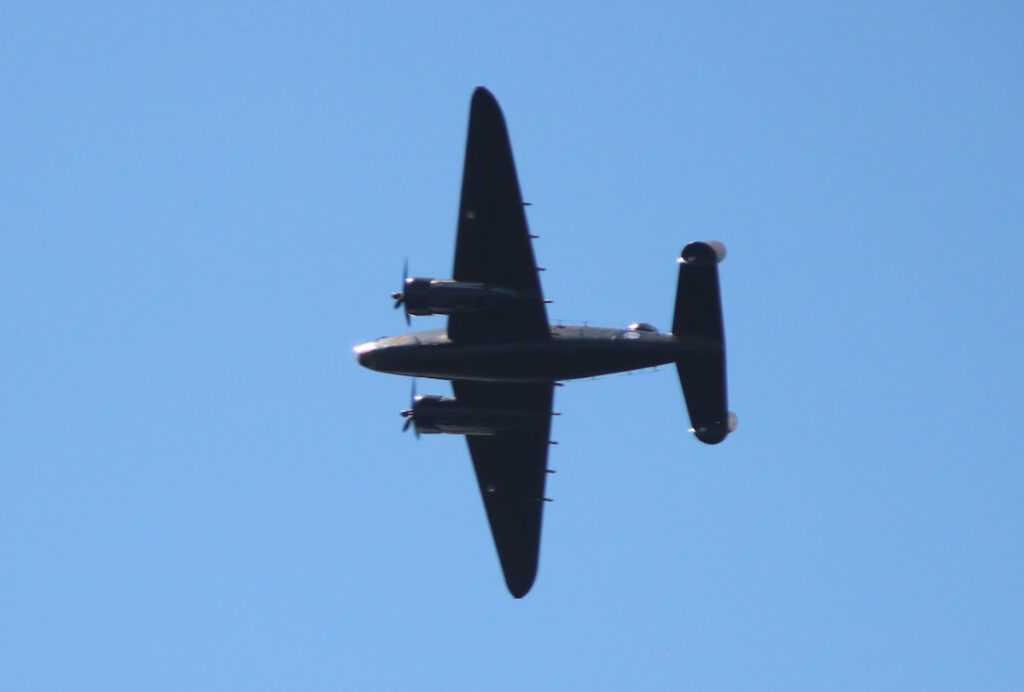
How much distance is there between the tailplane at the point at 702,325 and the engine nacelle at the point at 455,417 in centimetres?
693

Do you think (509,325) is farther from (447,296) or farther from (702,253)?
(702,253)

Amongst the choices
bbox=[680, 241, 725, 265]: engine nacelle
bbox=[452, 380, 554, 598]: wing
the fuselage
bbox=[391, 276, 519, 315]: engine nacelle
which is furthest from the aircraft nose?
bbox=[680, 241, 725, 265]: engine nacelle

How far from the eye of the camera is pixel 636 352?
5375cm

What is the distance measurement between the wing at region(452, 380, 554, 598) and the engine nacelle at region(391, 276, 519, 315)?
456cm

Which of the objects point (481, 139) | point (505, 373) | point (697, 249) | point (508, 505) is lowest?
point (508, 505)

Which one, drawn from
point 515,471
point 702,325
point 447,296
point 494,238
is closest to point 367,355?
point 447,296

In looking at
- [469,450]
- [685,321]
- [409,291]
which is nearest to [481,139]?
[409,291]

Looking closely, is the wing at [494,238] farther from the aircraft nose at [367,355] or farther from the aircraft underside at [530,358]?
the aircraft nose at [367,355]

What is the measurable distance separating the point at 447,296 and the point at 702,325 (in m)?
8.48

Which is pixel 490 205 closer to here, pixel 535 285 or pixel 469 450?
pixel 535 285

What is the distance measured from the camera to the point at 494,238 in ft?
178

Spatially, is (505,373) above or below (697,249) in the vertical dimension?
below

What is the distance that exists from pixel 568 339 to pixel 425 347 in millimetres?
4924

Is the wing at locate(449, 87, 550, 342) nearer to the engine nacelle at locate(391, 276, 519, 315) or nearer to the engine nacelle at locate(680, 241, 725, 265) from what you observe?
the engine nacelle at locate(391, 276, 519, 315)
